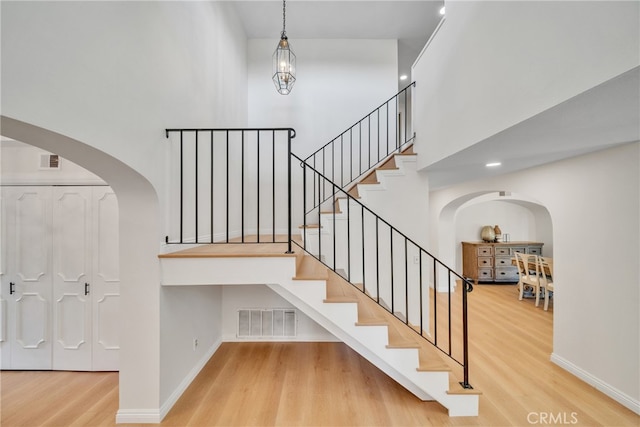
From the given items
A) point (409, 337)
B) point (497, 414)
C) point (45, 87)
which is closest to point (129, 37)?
point (45, 87)

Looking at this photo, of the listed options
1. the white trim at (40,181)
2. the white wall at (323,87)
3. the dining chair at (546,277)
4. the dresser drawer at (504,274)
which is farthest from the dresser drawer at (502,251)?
the white trim at (40,181)

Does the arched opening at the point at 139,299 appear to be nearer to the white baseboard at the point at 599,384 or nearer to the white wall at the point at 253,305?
the white wall at the point at 253,305

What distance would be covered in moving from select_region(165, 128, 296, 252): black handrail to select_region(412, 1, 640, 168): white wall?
1.63m

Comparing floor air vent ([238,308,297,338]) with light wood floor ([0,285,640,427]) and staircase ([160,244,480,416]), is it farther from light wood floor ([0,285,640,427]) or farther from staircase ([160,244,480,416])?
staircase ([160,244,480,416])

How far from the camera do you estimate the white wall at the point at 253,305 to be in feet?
13.1

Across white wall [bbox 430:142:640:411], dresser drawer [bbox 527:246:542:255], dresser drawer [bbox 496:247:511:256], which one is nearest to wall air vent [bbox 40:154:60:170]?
white wall [bbox 430:142:640:411]

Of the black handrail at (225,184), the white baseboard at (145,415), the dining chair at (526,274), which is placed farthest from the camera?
the dining chair at (526,274)

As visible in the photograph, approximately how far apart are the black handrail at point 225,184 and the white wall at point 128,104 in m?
0.28

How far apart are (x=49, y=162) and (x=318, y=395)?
3.85 metres

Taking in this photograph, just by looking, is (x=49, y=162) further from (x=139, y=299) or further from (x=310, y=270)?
(x=310, y=270)

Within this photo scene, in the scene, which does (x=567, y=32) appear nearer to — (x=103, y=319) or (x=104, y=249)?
(x=104, y=249)

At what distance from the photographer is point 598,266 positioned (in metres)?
2.79

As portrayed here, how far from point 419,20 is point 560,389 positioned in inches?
213

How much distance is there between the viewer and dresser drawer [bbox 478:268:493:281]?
705 cm
